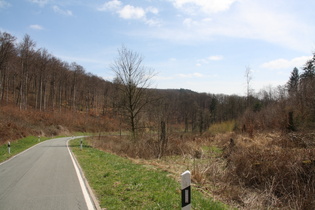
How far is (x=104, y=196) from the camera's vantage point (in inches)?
283

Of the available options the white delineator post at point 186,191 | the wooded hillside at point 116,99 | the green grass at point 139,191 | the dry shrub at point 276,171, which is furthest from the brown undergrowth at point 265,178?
the wooded hillside at point 116,99

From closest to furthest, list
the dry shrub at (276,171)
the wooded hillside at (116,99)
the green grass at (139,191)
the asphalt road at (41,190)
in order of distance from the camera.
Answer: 1. the green grass at (139,191)
2. the asphalt road at (41,190)
3. the dry shrub at (276,171)
4. the wooded hillside at (116,99)

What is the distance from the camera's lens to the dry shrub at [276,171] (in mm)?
9305

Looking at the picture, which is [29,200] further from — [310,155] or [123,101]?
[123,101]

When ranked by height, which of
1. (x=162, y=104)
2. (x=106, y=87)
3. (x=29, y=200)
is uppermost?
(x=106, y=87)

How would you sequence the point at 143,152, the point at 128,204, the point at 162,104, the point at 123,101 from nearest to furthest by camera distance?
the point at 128,204, the point at 143,152, the point at 162,104, the point at 123,101

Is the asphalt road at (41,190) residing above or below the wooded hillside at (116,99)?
below

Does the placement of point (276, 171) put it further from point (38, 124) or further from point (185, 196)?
point (38, 124)

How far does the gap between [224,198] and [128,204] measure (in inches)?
127

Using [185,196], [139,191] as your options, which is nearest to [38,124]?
[139,191]

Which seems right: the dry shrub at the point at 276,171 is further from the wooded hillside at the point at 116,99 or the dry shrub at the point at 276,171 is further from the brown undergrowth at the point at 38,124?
the brown undergrowth at the point at 38,124

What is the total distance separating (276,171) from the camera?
1046cm

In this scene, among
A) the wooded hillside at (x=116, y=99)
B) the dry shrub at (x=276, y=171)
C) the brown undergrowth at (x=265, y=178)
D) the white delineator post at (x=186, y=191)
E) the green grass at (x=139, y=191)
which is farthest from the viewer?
the wooded hillside at (x=116, y=99)

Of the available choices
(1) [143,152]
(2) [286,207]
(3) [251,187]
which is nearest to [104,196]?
(2) [286,207]
